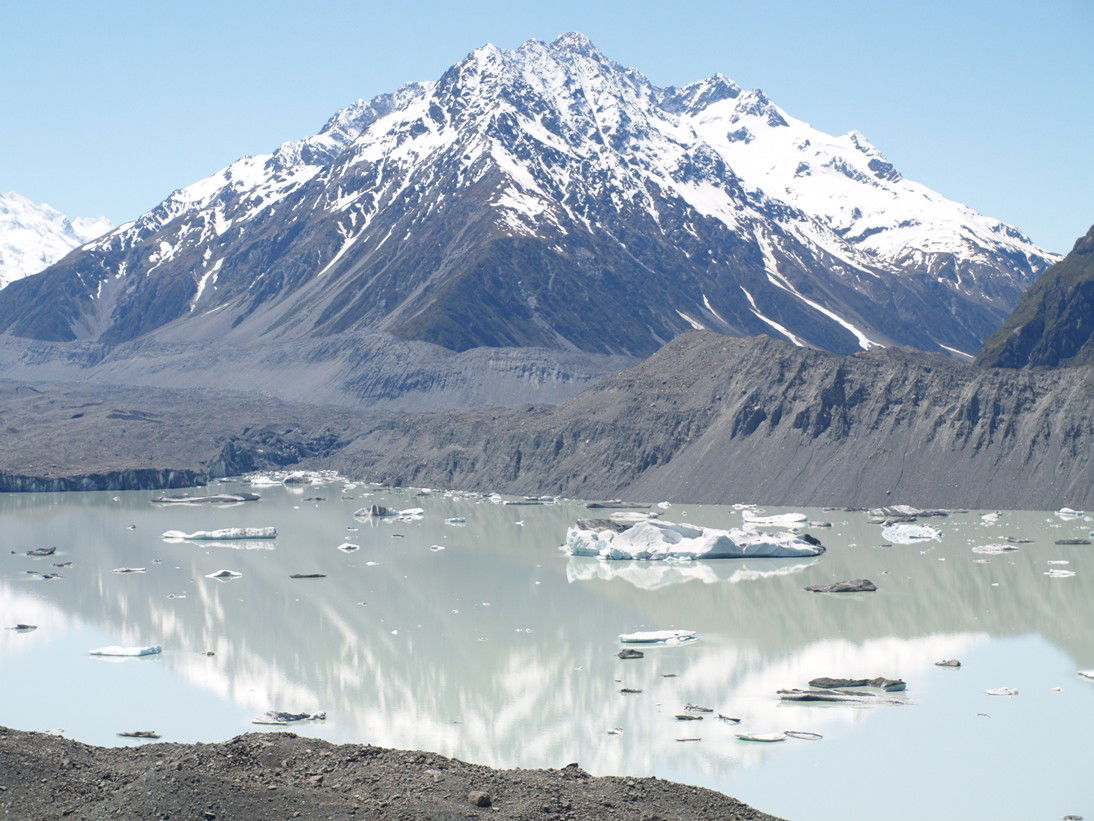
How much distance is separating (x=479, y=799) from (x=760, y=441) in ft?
192

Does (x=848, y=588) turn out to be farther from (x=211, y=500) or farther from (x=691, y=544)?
(x=211, y=500)

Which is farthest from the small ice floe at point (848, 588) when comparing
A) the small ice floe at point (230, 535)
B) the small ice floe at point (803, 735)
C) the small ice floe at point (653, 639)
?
the small ice floe at point (230, 535)

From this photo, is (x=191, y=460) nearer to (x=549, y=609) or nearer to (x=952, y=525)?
→ (x=952, y=525)

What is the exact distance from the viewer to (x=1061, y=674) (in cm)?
2884

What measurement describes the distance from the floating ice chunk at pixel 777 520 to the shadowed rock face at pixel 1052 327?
6170 cm

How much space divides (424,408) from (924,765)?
12637 centimetres

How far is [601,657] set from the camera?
30.3 m

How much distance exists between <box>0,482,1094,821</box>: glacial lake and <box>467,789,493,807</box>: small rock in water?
4697mm

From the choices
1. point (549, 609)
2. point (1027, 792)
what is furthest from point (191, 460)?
point (1027, 792)

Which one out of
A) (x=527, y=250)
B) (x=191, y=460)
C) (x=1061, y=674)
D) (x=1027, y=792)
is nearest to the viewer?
(x=1027, y=792)

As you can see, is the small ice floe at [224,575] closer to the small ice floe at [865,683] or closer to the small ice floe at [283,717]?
the small ice floe at [283,717]

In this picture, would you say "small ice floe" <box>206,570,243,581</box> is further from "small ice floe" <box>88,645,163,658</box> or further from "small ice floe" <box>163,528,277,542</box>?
"small ice floe" <box>88,645,163,658</box>

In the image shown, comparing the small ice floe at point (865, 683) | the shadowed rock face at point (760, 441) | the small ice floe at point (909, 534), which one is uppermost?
the shadowed rock face at point (760, 441)

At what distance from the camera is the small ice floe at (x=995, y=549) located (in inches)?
1961
